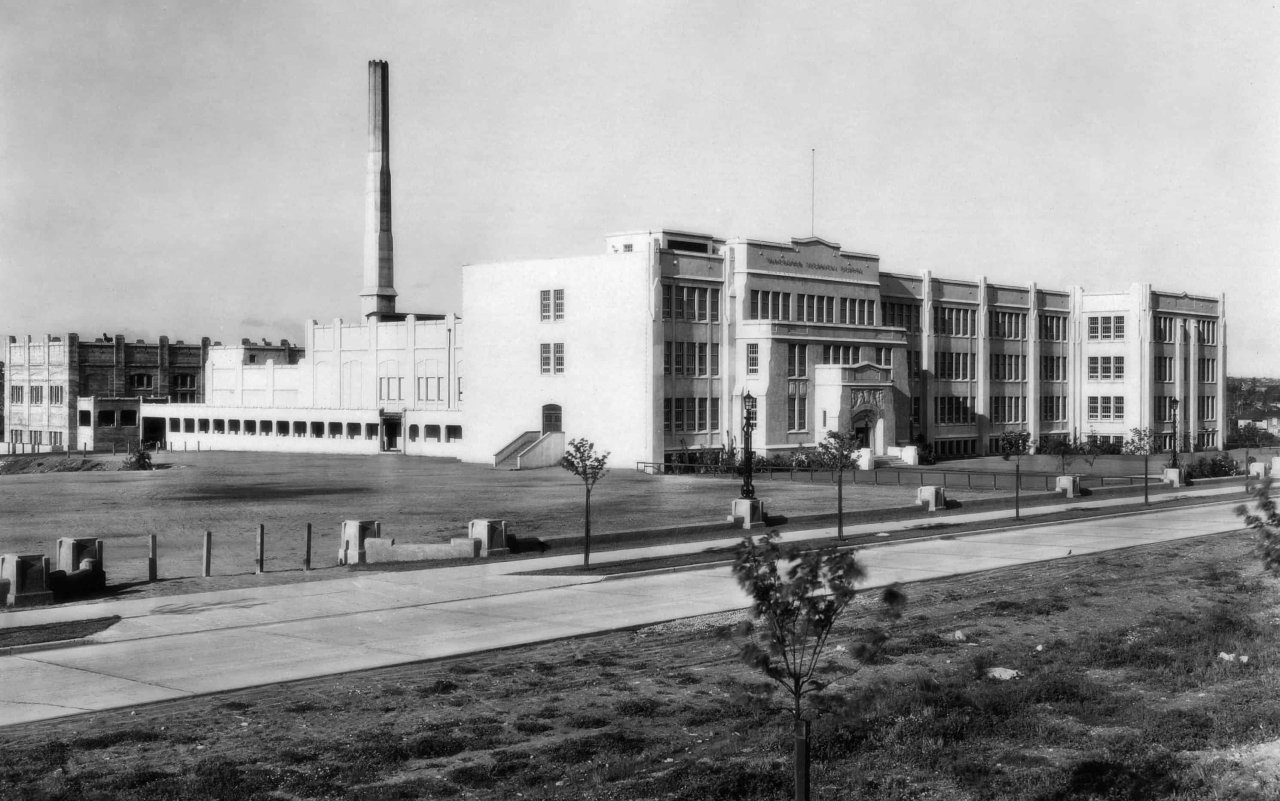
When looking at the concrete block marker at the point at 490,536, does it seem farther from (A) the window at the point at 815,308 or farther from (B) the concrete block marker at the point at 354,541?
(A) the window at the point at 815,308

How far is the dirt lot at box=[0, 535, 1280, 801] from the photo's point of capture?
13062 millimetres

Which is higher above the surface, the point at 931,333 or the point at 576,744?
the point at 931,333

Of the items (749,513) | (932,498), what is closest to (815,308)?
(932,498)

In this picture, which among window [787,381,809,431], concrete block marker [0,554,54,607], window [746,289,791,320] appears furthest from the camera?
window [787,381,809,431]

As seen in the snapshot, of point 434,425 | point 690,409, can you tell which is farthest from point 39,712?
point 434,425

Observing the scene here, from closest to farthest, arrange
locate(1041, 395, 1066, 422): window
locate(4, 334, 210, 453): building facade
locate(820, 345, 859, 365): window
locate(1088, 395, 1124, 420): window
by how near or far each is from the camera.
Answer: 1. locate(820, 345, 859, 365): window
2. locate(1041, 395, 1066, 422): window
3. locate(1088, 395, 1124, 420): window
4. locate(4, 334, 210, 453): building facade

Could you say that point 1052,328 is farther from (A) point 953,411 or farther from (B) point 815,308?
(B) point 815,308

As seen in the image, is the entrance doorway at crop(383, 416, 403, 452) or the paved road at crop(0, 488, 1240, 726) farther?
the entrance doorway at crop(383, 416, 403, 452)

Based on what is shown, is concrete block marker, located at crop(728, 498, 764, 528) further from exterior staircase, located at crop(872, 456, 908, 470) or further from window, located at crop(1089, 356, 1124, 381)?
window, located at crop(1089, 356, 1124, 381)

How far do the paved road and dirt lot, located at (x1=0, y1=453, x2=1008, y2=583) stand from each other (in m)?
5.50

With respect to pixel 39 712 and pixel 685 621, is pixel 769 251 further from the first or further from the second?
pixel 39 712

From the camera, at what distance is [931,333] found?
8700cm

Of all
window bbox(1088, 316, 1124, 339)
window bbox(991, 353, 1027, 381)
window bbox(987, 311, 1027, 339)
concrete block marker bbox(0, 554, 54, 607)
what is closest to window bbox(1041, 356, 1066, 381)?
window bbox(991, 353, 1027, 381)

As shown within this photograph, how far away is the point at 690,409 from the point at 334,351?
40533 millimetres
